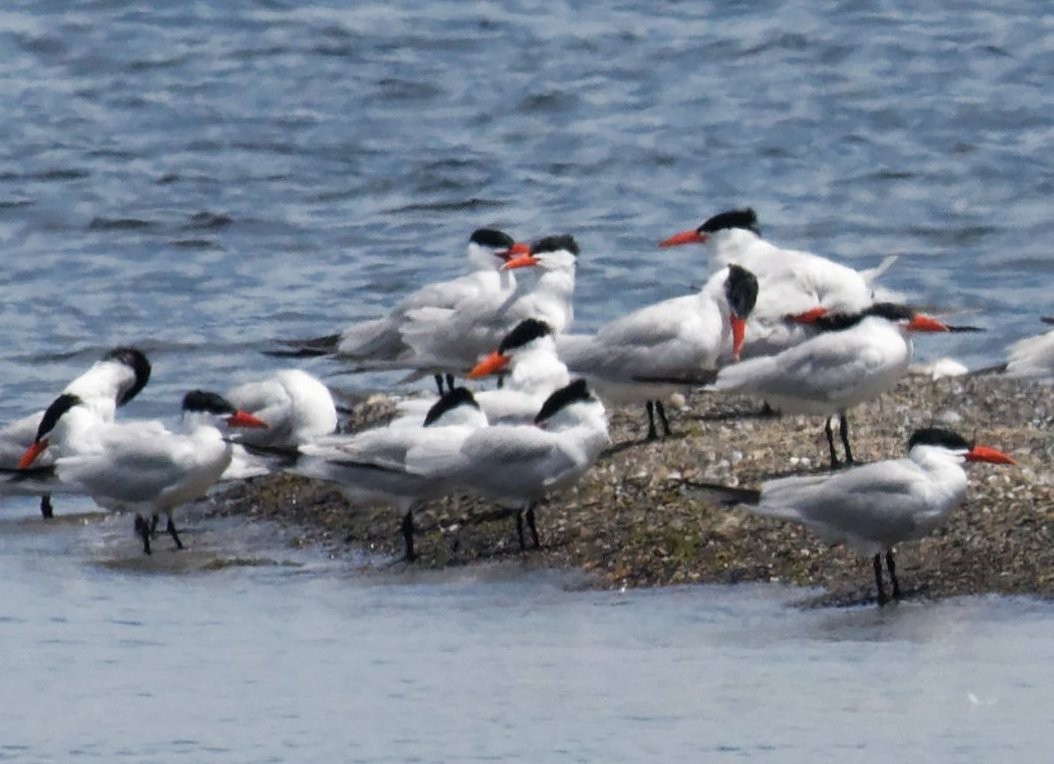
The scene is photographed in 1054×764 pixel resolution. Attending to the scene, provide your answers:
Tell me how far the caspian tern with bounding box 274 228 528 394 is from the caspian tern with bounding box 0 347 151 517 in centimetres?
112

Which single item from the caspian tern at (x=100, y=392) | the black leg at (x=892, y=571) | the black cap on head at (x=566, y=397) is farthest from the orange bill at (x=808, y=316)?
the caspian tern at (x=100, y=392)

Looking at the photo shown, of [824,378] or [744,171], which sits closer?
[824,378]

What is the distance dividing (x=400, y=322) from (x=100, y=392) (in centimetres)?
144

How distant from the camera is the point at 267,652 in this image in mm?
7207

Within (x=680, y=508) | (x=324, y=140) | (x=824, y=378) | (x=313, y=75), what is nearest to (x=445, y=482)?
(x=680, y=508)

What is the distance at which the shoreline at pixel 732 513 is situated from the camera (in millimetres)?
7770

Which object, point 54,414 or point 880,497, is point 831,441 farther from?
point 54,414

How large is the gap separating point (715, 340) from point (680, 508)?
52.6 inches

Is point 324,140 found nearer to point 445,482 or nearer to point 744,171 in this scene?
point 744,171

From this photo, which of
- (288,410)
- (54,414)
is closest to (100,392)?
(54,414)

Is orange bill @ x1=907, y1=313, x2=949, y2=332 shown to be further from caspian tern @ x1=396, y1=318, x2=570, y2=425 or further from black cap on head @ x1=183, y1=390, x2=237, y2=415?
black cap on head @ x1=183, y1=390, x2=237, y2=415

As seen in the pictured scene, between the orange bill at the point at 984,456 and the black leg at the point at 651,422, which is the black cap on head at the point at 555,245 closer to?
the black leg at the point at 651,422

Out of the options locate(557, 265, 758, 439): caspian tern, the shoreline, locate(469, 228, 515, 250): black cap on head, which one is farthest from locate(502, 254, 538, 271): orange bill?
locate(557, 265, 758, 439): caspian tern

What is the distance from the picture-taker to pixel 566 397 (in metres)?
8.55
